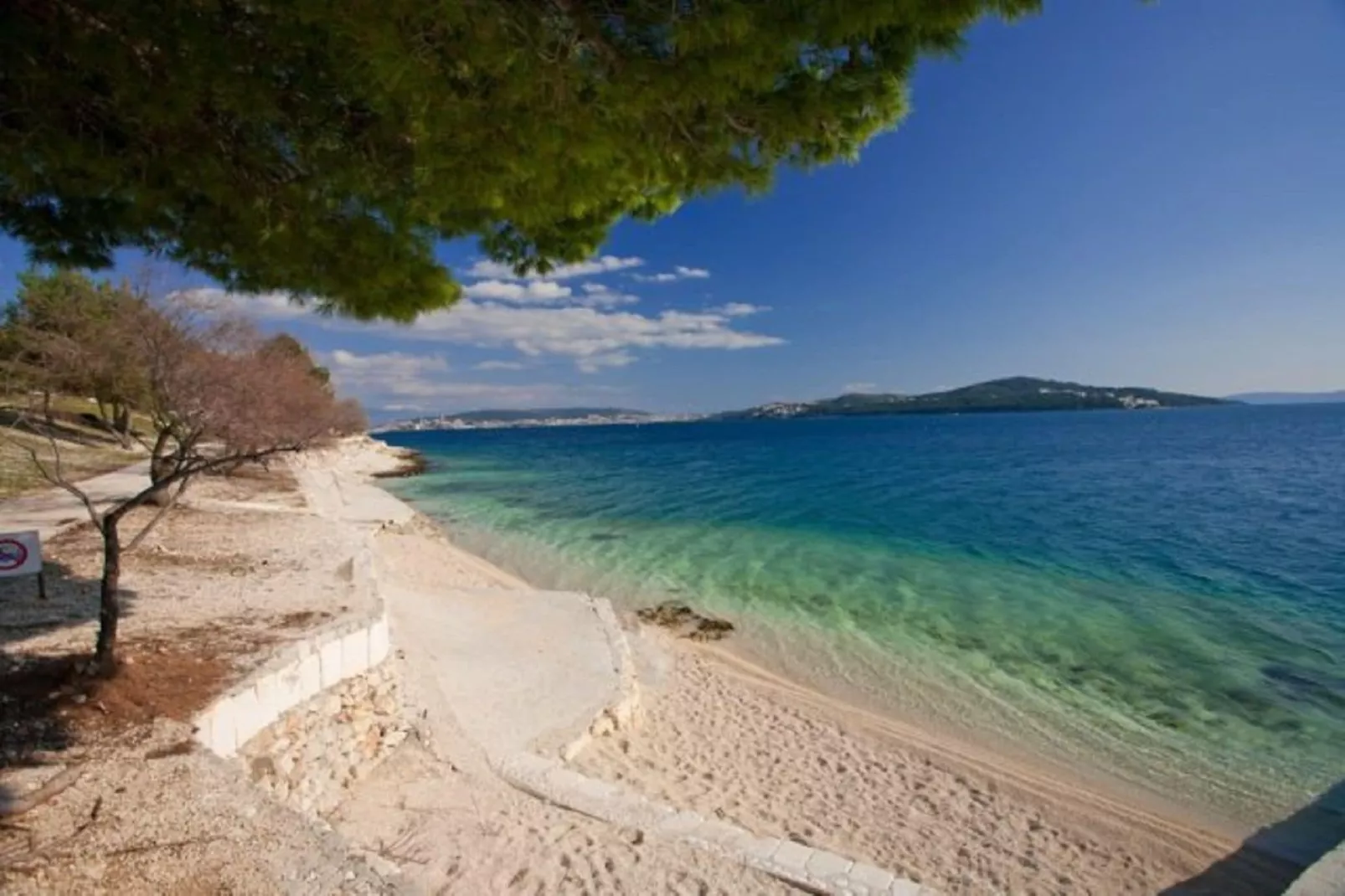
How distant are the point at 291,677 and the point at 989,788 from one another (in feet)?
25.8

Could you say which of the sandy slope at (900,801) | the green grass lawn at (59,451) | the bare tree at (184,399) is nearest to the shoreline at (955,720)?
the sandy slope at (900,801)

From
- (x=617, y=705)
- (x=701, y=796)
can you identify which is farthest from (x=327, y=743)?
(x=701, y=796)

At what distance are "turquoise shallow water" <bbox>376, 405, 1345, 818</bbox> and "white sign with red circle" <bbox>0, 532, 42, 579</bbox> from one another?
10543mm

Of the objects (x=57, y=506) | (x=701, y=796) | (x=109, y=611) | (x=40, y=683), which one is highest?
(x=109, y=611)

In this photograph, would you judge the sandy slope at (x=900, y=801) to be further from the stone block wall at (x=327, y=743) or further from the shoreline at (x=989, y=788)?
the stone block wall at (x=327, y=743)

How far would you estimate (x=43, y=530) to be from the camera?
1238 centimetres

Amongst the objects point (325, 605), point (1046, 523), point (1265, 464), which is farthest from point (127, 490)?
point (1265, 464)

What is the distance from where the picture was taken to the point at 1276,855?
6727mm

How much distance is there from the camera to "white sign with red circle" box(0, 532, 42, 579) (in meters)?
7.03

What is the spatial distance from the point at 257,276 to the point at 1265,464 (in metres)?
60.2

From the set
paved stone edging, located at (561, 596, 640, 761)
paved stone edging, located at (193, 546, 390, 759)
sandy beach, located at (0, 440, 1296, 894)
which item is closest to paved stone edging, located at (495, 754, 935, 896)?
sandy beach, located at (0, 440, 1296, 894)

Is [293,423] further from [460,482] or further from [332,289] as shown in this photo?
[460,482]

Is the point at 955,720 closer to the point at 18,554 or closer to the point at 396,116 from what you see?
the point at 396,116

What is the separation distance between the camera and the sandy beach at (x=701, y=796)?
5.07m
